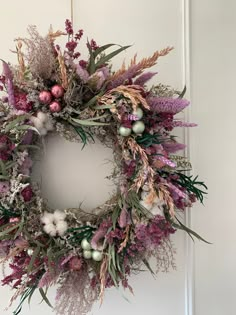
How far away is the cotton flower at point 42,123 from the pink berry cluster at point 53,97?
0.03 metres

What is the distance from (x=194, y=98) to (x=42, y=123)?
604 millimetres

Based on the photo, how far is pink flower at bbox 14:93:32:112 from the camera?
A: 3.49 feet

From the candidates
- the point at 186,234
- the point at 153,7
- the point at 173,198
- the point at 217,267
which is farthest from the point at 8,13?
the point at 217,267

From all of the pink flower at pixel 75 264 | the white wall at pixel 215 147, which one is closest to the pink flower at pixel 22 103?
the pink flower at pixel 75 264

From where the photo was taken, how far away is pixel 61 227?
1.09 meters

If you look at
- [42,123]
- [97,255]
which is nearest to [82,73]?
[42,123]

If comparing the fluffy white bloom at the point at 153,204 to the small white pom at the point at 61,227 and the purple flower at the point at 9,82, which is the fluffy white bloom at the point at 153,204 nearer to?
the small white pom at the point at 61,227

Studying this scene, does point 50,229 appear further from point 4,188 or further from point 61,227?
point 4,188

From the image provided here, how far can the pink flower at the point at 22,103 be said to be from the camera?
1063 mm

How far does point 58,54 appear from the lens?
3.50 ft

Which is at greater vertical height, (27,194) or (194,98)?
(194,98)

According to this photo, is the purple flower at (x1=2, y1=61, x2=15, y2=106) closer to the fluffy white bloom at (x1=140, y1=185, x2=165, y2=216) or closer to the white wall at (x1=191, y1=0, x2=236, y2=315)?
the fluffy white bloom at (x1=140, y1=185, x2=165, y2=216)

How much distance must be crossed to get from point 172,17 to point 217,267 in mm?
970

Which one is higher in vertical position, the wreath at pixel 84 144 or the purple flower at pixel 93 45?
the purple flower at pixel 93 45
